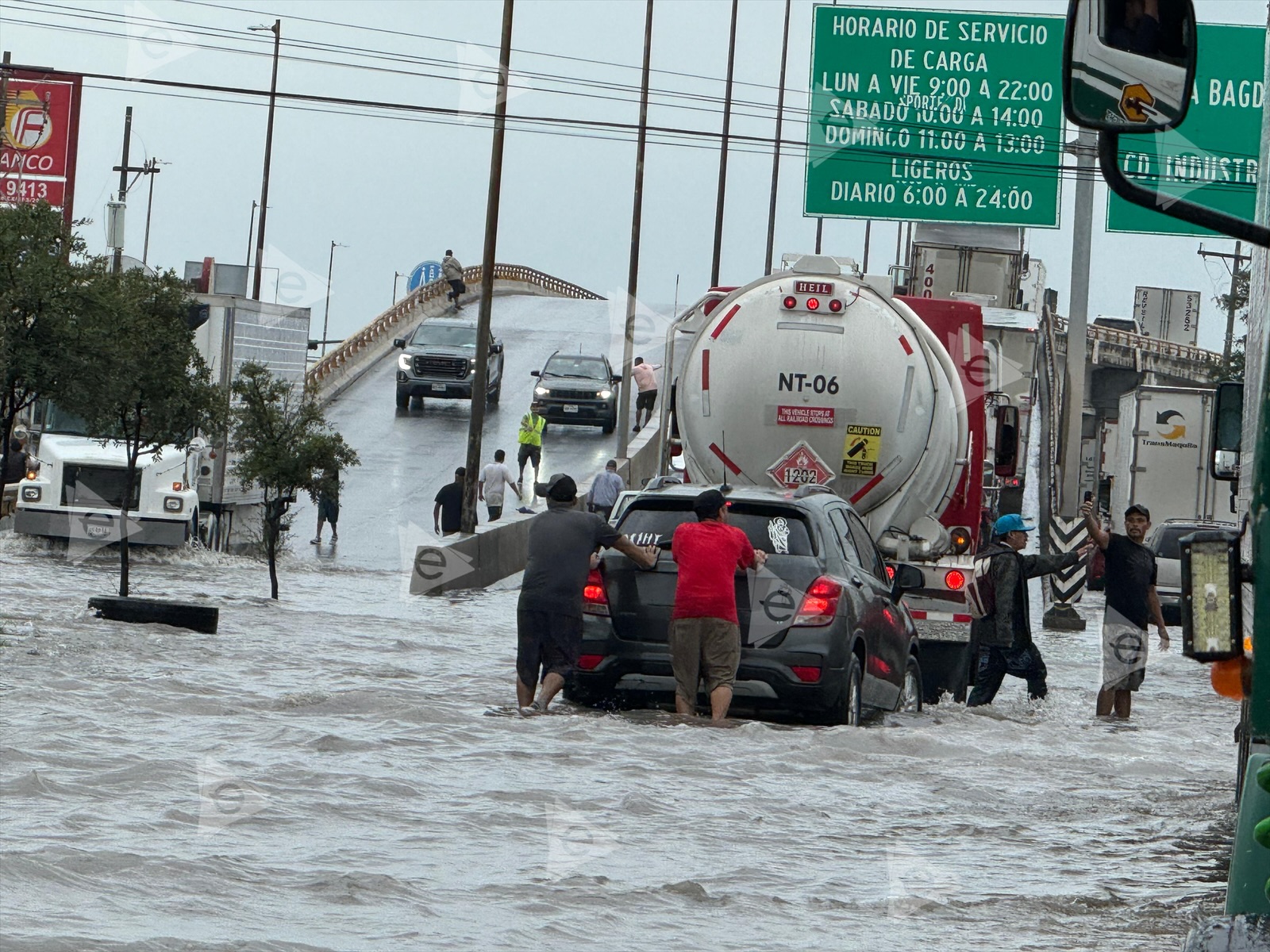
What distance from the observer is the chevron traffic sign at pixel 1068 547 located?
2644 centimetres

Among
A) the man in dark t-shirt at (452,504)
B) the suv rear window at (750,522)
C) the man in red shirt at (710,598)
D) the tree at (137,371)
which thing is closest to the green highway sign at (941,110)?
the man in dark t-shirt at (452,504)

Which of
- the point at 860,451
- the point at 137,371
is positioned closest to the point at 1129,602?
the point at 860,451

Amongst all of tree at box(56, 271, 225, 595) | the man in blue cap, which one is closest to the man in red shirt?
the man in blue cap

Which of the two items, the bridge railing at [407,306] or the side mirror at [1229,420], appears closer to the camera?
the side mirror at [1229,420]

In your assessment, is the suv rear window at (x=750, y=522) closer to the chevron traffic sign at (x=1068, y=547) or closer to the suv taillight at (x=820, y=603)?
the suv taillight at (x=820, y=603)

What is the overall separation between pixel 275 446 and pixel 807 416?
9.94 metres

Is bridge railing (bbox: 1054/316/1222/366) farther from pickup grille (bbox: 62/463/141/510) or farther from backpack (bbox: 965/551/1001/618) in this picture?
backpack (bbox: 965/551/1001/618)

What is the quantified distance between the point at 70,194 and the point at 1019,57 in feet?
58.3

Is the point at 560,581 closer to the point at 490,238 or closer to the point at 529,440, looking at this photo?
the point at 490,238

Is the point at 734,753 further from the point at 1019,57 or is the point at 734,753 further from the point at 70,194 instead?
the point at 70,194

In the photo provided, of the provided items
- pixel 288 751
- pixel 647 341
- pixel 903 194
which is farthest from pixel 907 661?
pixel 647 341

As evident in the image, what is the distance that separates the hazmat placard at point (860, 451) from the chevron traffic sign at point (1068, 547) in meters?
12.0

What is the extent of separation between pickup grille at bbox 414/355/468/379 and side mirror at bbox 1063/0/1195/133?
131 ft

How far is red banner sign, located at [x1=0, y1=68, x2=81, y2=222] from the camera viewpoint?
115ft
